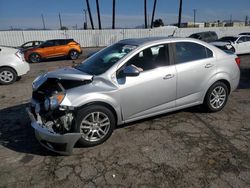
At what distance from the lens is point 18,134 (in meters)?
3.89

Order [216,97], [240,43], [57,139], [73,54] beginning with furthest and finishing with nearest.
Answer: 1. [73,54]
2. [240,43]
3. [216,97]
4. [57,139]

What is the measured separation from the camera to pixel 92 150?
3.31 meters

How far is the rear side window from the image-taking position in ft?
13.0

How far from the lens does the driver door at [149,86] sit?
3459 mm

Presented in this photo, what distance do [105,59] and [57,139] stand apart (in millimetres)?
1725

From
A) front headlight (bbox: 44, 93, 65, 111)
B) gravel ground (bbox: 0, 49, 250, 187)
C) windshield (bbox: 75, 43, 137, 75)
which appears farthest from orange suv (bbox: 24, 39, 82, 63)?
front headlight (bbox: 44, 93, 65, 111)

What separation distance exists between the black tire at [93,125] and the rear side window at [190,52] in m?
1.65

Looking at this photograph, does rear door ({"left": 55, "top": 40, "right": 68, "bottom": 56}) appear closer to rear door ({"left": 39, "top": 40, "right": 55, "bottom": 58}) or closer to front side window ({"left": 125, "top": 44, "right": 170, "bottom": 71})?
rear door ({"left": 39, "top": 40, "right": 55, "bottom": 58})

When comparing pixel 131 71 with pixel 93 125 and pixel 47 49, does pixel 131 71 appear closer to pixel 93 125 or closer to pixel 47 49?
pixel 93 125

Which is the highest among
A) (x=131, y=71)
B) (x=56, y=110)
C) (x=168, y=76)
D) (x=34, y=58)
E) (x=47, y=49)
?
(x=131, y=71)

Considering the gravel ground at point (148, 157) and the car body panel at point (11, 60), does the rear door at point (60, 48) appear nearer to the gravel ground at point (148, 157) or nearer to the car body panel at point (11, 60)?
the car body panel at point (11, 60)

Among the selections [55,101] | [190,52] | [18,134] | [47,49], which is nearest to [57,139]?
[55,101]

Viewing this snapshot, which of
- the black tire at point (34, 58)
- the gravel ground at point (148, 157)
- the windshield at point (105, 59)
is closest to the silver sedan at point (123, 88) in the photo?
the windshield at point (105, 59)

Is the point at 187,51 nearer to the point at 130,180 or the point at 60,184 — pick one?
the point at 130,180
